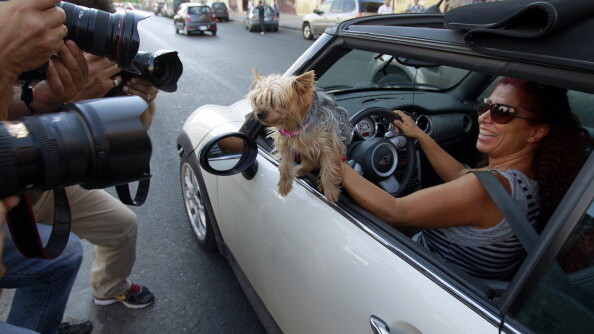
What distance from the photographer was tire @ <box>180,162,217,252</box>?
2.88 meters

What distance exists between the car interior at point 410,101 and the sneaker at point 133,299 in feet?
4.44

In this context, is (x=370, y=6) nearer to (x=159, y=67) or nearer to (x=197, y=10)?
(x=197, y=10)

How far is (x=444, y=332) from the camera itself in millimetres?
1097

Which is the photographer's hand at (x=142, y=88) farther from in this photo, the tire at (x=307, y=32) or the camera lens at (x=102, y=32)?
the tire at (x=307, y=32)

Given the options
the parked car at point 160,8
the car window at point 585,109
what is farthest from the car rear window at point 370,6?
the parked car at point 160,8

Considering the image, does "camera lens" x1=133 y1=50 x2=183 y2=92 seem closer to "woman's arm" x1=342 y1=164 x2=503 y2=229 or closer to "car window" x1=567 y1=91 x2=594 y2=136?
"woman's arm" x1=342 y1=164 x2=503 y2=229

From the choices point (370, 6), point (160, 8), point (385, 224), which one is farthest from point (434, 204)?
point (160, 8)

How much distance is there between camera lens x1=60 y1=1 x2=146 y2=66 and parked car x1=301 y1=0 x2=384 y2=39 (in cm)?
1358

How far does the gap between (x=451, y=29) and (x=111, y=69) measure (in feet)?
4.47

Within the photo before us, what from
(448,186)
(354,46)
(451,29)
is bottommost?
(448,186)

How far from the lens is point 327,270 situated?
1.50m

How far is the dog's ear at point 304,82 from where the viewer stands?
1.48 m

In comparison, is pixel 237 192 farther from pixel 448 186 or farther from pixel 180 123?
pixel 180 123

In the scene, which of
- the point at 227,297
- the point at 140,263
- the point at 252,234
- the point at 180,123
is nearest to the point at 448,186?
the point at 252,234
